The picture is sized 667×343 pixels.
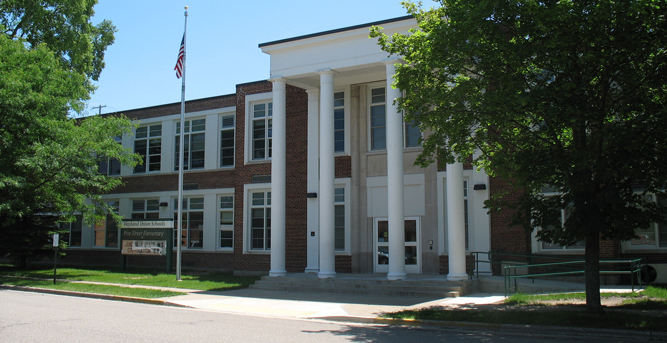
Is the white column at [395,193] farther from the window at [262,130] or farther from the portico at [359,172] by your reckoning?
the window at [262,130]

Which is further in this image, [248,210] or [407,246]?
[248,210]

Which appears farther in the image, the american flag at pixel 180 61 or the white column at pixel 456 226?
the american flag at pixel 180 61

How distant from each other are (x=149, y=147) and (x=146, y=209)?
3.27 metres

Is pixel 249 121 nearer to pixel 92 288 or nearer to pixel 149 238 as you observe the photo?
pixel 149 238

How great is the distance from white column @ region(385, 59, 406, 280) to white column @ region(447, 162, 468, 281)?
5.30ft

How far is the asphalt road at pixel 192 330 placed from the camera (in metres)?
9.51

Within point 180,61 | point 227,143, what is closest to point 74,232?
point 227,143

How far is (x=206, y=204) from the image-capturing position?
2764cm

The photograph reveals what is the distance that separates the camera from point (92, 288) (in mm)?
18984

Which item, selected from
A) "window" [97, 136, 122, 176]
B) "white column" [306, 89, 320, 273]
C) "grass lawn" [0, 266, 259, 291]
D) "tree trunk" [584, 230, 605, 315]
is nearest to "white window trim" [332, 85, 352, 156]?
"white column" [306, 89, 320, 273]

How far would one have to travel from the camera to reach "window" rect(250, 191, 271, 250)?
24.8 m

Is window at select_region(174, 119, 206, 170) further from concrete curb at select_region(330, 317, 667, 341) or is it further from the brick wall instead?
concrete curb at select_region(330, 317, 667, 341)

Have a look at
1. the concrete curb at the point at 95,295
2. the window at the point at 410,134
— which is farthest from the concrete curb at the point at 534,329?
the window at the point at 410,134

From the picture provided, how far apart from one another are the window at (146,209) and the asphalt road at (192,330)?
15964mm
